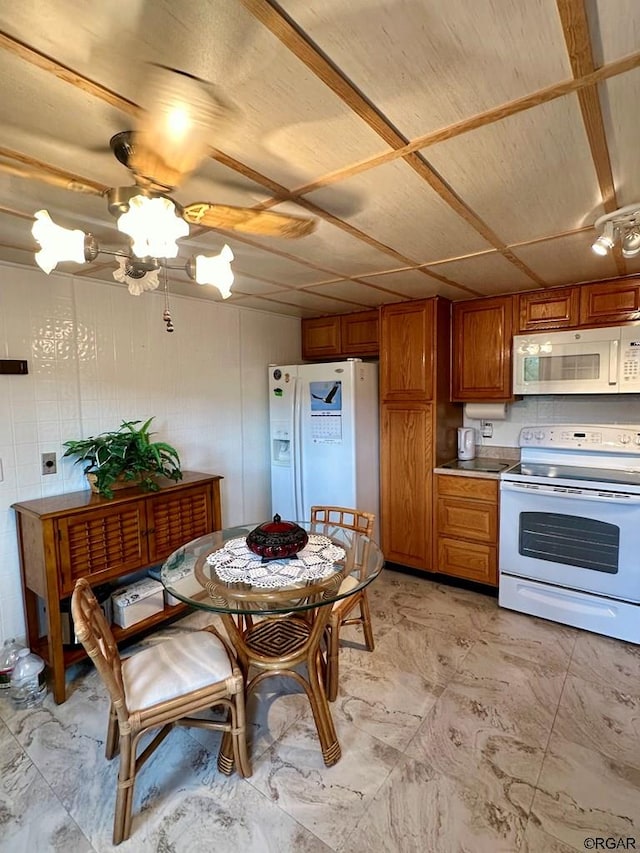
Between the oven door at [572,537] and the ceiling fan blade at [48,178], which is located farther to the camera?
the oven door at [572,537]

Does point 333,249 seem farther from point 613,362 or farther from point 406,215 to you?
point 613,362

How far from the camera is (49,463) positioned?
8.08ft

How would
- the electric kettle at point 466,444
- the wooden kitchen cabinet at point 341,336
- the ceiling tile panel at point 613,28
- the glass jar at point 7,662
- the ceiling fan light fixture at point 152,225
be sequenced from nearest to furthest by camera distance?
the ceiling tile panel at point 613,28, the ceiling fan light fixture at point 152,225, the glass jar at point 7,662, the electric kettle at point 466,444, the wooden kitchen cabinet at point 341,336

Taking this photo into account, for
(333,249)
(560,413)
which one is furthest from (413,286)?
(560,413)

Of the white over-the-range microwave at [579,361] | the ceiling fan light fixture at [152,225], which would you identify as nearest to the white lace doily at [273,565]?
the ceiling fan light fixture at [152,225]

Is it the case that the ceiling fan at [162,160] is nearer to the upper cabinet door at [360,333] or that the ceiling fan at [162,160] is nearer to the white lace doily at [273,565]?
the white lace doily at [273,565]

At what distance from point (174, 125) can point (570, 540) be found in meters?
2.95

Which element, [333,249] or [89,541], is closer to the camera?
[333,249]

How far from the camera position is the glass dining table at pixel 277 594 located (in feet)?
5.29

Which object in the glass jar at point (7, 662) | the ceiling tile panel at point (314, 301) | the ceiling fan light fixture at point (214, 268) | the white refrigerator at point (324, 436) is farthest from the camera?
the white refrigerator at point (324, 436)

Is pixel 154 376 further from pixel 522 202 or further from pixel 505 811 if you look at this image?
pixel 505 811

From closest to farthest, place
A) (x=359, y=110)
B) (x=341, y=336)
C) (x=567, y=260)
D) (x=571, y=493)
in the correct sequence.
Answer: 1. (x=359, y=110)
2. (x=567, y=260)
3. (x=571, y=493)
4. (x=341, y=336)

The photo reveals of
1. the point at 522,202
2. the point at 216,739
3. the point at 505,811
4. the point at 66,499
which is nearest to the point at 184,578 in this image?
the point at 216,739

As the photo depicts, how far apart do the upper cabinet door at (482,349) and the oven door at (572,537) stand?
31.5 inches
